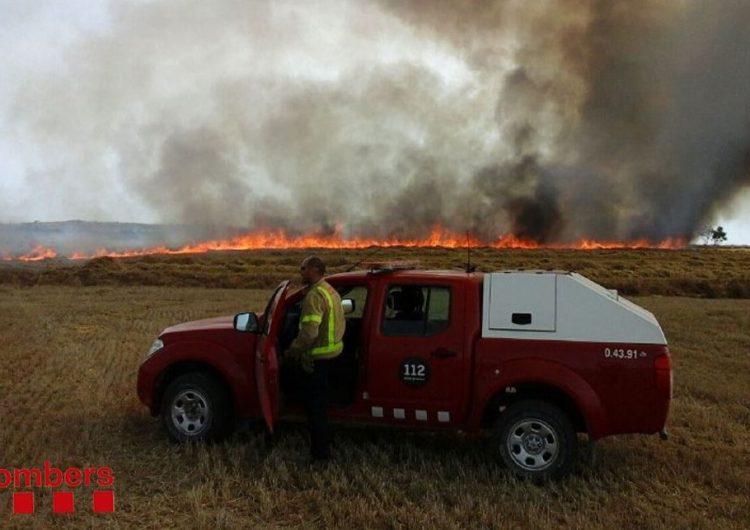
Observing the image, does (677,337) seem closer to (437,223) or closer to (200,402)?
(200,402)

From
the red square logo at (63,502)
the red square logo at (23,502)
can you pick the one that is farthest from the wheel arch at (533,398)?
the red square logo at (23,502)

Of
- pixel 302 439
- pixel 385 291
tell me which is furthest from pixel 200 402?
pixel 385 291

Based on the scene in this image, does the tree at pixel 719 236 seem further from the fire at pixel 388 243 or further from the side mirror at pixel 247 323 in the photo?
the side mirror at pixel 247 323

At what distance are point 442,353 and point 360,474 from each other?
1214 mm

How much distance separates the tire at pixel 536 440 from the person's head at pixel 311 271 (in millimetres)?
1969

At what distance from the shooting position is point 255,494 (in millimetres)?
5039

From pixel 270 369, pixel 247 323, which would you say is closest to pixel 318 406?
pixel 270 369

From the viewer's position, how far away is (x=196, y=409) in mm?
6199

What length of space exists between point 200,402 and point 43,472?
1402mm

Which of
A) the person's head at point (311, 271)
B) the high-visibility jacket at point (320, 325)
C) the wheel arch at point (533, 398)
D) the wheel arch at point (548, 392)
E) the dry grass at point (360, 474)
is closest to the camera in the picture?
the dry grass at point (360, 474)

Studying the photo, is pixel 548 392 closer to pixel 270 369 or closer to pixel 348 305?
pixel 348 305

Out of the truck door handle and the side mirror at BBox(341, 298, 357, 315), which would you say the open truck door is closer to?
the side mirror at BBox(341, 298, 357, 315)

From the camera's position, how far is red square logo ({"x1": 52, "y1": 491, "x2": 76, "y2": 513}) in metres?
4.73

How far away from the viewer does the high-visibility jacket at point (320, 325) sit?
543cm
